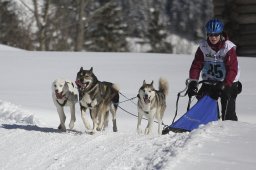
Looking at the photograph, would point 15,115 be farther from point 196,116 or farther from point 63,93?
point 196,116

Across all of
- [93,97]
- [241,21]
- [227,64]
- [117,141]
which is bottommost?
[117,141]

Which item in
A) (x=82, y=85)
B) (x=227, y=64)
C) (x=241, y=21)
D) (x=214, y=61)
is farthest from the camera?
(x=241, y=21)

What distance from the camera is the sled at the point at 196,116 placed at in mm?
6629

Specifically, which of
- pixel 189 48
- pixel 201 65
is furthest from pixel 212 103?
pixel 189 48

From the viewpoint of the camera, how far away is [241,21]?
54.9 feet

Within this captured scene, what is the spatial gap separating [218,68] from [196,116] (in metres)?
0.73

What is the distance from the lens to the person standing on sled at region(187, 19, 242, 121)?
6.66 m

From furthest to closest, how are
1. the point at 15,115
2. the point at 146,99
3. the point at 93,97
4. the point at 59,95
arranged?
1. the point at 15,115
2. the point at 146,99
3. the point at 59,95
4. the point at 93,97

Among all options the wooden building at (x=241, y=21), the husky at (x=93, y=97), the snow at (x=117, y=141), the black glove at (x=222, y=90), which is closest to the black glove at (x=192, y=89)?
the black glove at (x=222, y=90)

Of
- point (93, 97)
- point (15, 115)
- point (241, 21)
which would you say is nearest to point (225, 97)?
point (93, 97)

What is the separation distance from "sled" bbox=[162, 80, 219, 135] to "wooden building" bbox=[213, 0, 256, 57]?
411 inches

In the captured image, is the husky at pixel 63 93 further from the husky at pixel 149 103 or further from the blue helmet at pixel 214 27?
the blue helmet at pixel 214 27

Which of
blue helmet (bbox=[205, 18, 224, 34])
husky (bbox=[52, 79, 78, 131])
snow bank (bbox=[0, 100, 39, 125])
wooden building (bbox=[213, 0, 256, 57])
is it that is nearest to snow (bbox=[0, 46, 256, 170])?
snow bank (bbox=[0, 100, 39, 125])

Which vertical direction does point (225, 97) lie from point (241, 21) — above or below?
below
